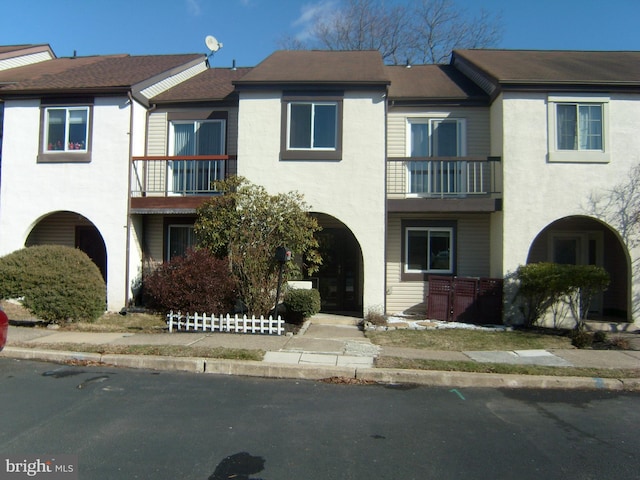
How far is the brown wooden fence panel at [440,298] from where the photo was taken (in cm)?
1199

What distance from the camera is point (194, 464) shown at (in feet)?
13.4

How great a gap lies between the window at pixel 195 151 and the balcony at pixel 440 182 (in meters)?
4.81

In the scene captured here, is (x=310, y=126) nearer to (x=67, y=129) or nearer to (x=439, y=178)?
(x=439, y=178)

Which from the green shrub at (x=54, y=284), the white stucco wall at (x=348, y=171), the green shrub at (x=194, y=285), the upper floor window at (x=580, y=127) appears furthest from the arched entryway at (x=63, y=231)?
the upper floor window at (x=580, y=127)

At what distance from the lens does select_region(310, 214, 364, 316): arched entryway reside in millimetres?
13867

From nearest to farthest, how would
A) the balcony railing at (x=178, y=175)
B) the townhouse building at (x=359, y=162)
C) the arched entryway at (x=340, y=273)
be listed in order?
the townhouse building at (x=359, y=162)
the balcony railing at (x=178, y=175)
the arched entryway at (x=340, y=273)

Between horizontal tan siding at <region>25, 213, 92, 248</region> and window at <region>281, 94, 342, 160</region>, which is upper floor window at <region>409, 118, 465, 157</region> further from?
horizontal tan siding at <region>25, 213, 92, 248</region>

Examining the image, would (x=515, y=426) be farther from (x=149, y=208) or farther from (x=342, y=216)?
(x=149, y=208)

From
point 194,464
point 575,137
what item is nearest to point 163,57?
point 575,137

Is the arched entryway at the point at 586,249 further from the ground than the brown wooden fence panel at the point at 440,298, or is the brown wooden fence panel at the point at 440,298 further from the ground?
the arched entryway at the point at 586,249

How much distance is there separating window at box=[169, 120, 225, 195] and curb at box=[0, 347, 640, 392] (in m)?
6.34

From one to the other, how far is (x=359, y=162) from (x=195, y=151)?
4941 millimetres

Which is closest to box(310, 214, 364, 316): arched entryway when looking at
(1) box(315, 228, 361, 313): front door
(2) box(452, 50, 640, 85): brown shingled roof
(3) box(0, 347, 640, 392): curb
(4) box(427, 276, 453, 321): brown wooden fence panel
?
(1) box(315, 228, 361, 313): front door

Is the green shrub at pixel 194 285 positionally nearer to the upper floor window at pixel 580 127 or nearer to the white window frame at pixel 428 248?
the white window frame at pixel 428 248
